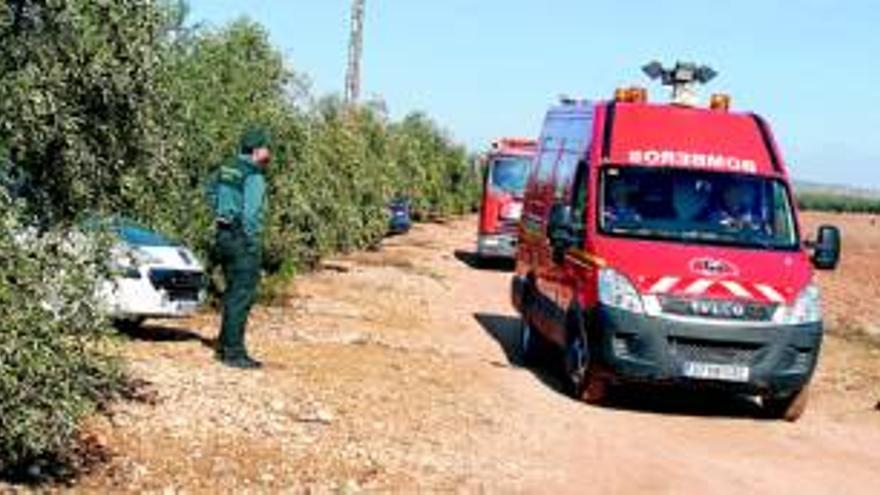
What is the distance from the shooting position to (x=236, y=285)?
12.9 m

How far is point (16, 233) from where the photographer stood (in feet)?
24.8

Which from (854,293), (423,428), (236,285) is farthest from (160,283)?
(854,293)

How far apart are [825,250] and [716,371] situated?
1894 mm

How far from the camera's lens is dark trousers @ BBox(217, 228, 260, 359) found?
1276 centimetres

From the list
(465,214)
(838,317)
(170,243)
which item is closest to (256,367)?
(170,243)

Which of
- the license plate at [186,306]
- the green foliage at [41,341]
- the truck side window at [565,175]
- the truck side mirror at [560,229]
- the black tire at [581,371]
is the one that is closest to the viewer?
the green foliage at [41,341]

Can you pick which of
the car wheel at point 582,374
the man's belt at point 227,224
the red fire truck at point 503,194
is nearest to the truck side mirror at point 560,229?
the car wheel at point 582,374

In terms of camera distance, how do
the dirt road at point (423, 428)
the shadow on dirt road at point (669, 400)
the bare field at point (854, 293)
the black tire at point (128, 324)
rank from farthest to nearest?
the bare field at point (854, 293) < the black tire at point (128, 324) < the shadow on dirt road at point (669, 400) < the dirt road at point (423, 428)

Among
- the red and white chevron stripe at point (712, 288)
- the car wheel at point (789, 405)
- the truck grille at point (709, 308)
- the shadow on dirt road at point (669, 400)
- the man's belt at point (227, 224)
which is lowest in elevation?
the shadow on dirt road at point (669, 400)

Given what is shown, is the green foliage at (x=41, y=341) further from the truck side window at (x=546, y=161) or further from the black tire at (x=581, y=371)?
the truck side window at (x=546, y=161)

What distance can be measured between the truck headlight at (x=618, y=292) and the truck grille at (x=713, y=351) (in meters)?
0.42

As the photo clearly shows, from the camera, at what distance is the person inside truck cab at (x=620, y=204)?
13.8 meters

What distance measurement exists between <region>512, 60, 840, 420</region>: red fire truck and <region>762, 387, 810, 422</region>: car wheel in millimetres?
13

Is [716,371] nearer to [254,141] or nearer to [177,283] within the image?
[254,141]
